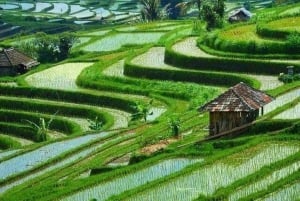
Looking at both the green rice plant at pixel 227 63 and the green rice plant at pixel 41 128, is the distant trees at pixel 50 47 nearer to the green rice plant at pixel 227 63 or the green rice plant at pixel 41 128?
the green rice plant at pixel 227 63

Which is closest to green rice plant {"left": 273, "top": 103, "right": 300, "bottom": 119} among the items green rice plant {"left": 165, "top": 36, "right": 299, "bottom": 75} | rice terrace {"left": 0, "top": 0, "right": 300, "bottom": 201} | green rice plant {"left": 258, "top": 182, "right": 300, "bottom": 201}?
rice terrace {"left": 0, "top": 0, "right": 300, "bottom": 201}

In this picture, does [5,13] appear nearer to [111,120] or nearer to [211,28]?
[211,28]

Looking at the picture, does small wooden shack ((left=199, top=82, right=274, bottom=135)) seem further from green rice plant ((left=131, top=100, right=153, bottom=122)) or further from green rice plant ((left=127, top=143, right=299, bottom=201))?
green rice plant ((left=131, top=100, right=153, bottom=122))

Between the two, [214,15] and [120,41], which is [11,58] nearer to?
[120,41]

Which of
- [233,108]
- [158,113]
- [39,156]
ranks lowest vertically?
[158,113]

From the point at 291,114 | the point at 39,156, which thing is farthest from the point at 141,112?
the point at 291,114

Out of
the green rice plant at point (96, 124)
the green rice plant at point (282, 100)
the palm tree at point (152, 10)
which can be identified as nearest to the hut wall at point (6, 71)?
the green rice plant at point (96, 124)
